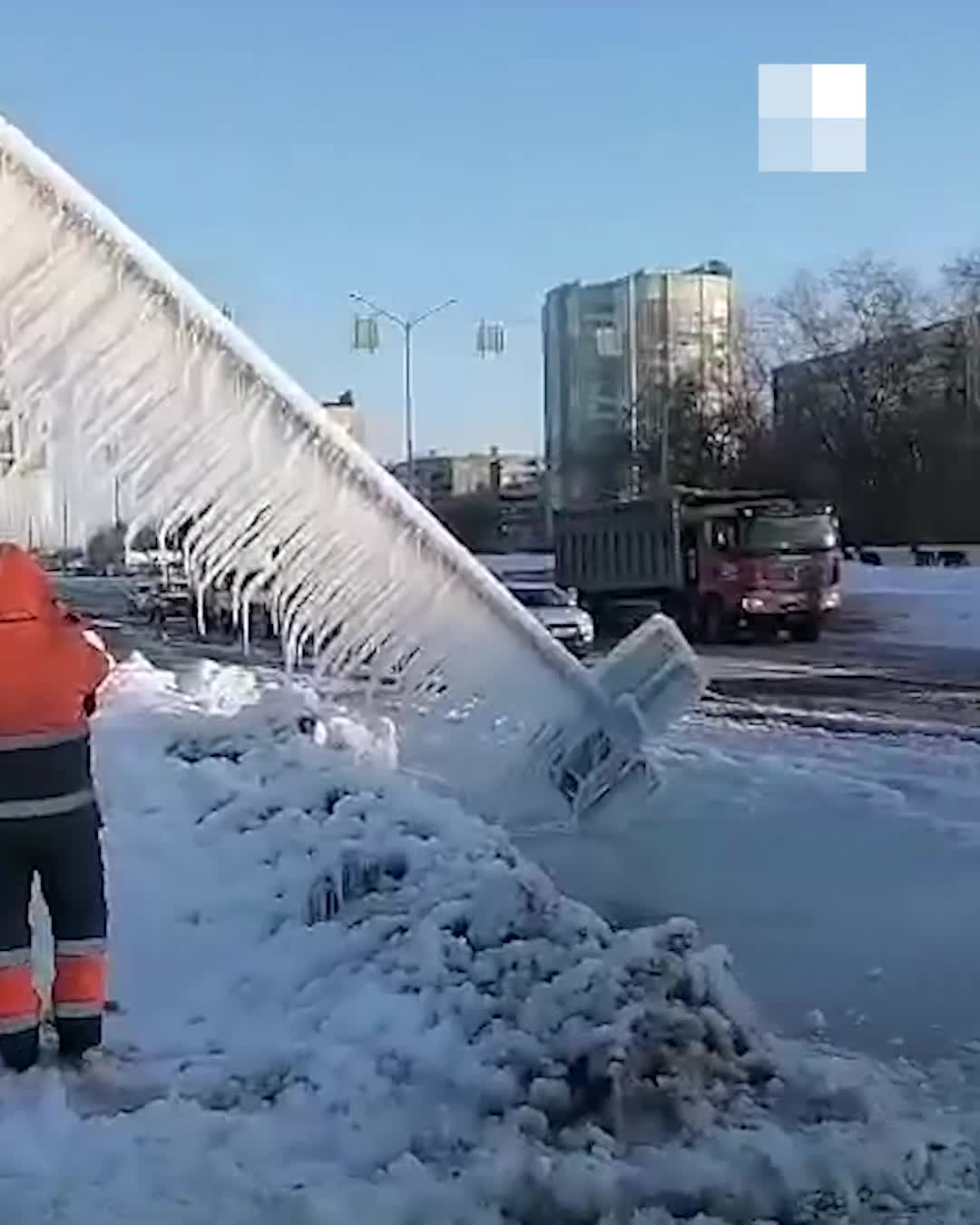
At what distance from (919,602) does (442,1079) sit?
1524 inches

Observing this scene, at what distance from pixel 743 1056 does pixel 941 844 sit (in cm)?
461

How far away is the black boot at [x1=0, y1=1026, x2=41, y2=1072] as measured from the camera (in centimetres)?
577

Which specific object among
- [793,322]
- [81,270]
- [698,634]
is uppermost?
[793,322]

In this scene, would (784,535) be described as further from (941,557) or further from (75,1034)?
(75,1034)

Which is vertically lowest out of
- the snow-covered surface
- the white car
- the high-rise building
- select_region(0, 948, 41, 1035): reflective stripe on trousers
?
the snow-covered surface

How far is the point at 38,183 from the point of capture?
777 centimetres

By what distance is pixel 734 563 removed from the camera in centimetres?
3375

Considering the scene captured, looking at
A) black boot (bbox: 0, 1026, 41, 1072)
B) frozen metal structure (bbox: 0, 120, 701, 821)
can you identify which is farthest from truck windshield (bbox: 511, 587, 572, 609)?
black boot (bbox: 0, 1026, 41, 1072)

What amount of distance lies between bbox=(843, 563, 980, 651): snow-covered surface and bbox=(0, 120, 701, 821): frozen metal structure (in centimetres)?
2319

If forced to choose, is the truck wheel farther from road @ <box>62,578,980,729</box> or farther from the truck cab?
road @ <box>62,578,980,729</box>

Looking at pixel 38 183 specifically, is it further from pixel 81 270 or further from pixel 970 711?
pixel 970 711

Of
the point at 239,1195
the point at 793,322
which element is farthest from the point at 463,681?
the point at 793,322

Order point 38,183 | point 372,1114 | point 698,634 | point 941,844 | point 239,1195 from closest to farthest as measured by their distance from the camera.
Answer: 1. point 239,1195
2. point 372,1114
3. point 38,183
4. point 941,844
5. point 698,634

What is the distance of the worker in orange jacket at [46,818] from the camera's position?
19.2ft
